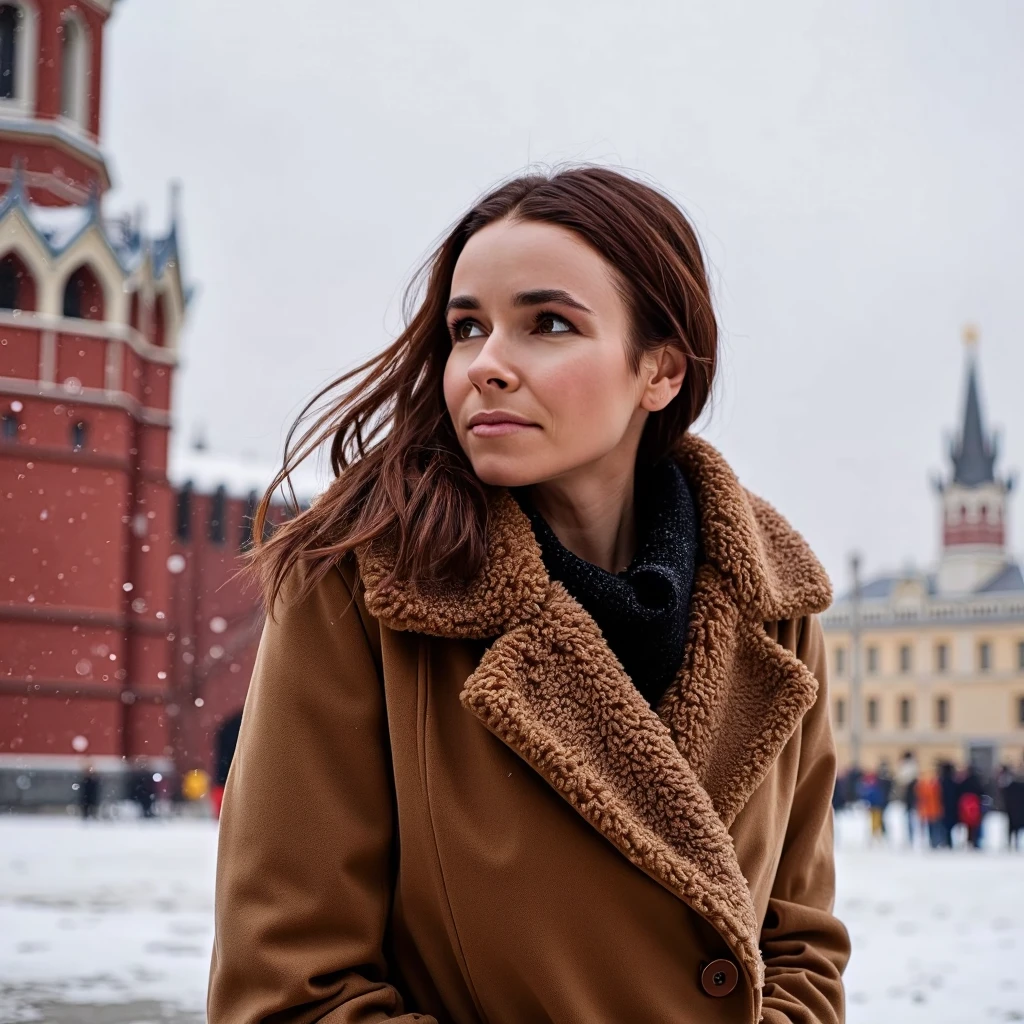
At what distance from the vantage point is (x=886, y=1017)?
5.33 m

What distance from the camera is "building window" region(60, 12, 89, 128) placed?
29062mm

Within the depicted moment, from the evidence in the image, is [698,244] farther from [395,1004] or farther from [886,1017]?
[886,1017]

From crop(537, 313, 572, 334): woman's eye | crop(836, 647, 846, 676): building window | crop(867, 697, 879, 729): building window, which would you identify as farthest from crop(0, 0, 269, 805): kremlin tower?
crop(867, 697, 879, 729): building window

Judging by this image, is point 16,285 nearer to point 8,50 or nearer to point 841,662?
point 8,50

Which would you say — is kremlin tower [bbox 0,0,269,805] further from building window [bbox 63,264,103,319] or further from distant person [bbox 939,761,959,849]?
distant person [bbox 939,761,959,849]

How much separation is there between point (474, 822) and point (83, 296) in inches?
1083

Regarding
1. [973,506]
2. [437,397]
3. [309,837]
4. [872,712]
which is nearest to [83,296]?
[437,397]

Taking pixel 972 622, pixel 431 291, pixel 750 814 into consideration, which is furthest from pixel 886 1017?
pixel 972 622

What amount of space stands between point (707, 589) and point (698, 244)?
1.43 feet

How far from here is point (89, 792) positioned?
23969mm

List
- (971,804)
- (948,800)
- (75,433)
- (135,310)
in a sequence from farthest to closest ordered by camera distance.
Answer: (135,310)
(75,433)
(948,800)
(971,804)

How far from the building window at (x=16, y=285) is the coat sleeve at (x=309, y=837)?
26.6 meters

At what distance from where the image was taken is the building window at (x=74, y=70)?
29062 millimetres

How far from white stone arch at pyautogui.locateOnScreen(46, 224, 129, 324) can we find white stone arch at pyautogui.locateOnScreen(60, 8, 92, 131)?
126 inches
